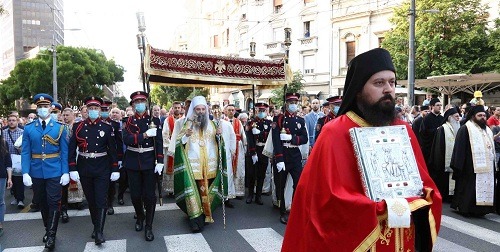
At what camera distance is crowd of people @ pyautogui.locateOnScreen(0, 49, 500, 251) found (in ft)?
8.55

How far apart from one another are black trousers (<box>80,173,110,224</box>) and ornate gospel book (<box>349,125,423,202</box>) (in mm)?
4548

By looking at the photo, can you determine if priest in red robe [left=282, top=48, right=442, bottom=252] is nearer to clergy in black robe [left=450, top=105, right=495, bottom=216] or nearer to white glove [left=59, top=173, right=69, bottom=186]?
white glove [left=59, top=173, right=69, bottom=186]

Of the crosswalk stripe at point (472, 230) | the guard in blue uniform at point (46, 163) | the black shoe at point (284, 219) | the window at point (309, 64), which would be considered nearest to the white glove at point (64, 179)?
the guard in blue uniform at point (46, 163)

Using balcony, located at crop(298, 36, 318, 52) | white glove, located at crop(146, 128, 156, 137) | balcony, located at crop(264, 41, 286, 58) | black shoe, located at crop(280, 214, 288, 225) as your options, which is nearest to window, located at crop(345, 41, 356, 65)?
balcony, located at crop(298, 36, 318, 52)

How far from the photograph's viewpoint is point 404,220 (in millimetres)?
2463

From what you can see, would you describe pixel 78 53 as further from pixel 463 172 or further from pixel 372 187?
pixel 372 187

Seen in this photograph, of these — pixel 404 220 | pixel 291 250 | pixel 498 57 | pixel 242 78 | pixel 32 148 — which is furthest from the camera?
pixel 498 57

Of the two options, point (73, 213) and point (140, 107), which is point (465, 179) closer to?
point (140, 107)

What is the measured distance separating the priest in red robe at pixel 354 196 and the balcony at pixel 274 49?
113 ft

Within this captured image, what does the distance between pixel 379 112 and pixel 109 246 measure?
470 centimetres

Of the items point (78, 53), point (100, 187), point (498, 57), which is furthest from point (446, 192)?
point (78, 53)

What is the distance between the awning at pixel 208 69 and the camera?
280 inches

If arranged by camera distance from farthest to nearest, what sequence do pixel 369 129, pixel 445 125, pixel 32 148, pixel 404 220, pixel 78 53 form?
pixel 78 53, pixel 445 125, pixel 32 148, pixel 369 129, pixel 404 220

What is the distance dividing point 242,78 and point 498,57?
19.5m
